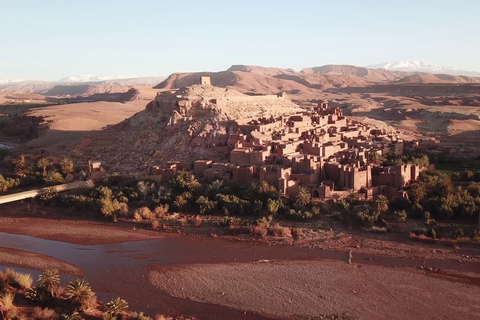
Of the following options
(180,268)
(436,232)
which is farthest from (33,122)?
(436,232)

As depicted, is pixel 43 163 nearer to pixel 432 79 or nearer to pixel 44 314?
pixel 44 314

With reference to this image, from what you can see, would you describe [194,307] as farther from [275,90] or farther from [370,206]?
[275,90]

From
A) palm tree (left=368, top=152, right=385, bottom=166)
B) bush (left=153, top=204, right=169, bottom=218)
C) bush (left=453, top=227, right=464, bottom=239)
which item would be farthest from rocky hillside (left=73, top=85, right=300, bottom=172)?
bush (left=453, top=227, right=464, bottom=239)

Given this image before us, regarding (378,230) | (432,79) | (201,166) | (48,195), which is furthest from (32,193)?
(432,79)

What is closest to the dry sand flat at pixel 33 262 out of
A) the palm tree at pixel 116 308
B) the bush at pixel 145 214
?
the palm tree at pixel 116 308

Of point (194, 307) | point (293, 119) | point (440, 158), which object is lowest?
point (194, 307)

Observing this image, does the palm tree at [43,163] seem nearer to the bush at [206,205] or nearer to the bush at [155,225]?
the bush at [155,225]

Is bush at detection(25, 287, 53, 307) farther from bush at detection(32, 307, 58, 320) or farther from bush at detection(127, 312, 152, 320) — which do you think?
bush at detection(127, 312, 152, 320)
